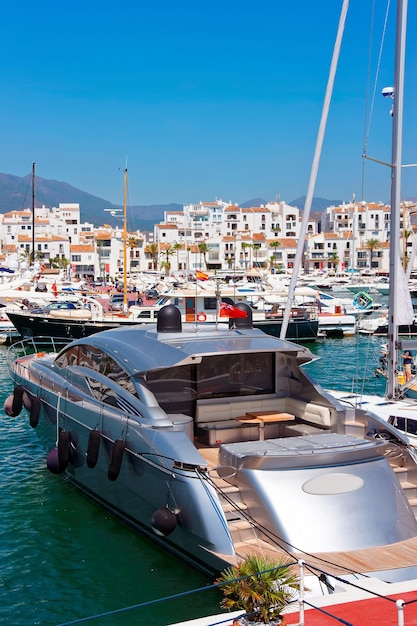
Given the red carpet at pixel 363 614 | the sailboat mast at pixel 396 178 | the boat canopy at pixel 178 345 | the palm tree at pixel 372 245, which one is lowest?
the red carpet at pixel 363 614

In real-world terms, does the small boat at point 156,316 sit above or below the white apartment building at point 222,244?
below

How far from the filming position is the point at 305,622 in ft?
19.9

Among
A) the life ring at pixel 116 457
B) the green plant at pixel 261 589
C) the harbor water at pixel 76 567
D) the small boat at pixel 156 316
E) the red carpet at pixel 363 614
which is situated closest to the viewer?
the green plant at pixel 261 589

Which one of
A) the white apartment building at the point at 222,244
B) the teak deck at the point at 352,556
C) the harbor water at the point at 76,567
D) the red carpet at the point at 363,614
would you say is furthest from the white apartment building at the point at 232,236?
the red carpet at the point at 363,614

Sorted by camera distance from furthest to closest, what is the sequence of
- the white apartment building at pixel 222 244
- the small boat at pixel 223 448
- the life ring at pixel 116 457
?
1. the white apartment building at pixel 222 244
2. the life ring at pixel 116 457
3. the small boat at pixel 223 448

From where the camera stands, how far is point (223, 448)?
9.12 meters

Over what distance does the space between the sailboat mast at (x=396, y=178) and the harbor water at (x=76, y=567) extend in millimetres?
6546

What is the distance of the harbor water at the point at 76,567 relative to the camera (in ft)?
27.5

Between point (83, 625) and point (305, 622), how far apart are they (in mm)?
3146

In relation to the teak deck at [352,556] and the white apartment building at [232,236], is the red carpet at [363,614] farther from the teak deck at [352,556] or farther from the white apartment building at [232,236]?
the white apartment building at [232,236]

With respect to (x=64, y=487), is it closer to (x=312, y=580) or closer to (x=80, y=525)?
(x=80, y=525)

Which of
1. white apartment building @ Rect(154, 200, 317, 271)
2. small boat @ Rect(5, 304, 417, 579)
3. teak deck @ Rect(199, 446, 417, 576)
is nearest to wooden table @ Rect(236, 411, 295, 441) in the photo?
small boat @ Rect(5, 304, 417, 579)

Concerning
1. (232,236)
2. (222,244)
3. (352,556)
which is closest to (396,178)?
(352,556)

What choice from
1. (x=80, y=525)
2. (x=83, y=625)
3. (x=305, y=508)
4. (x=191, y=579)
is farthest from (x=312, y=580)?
(x=80, y=525)
